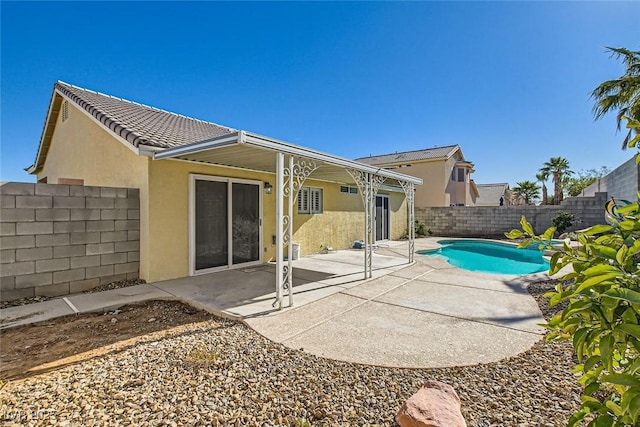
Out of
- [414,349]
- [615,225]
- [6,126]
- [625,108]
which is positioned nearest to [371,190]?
[414,349]

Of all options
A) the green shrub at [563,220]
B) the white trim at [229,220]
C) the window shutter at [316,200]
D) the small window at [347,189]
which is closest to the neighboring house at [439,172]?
the green shrub at [563,220]

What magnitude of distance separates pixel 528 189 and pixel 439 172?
1811 cm

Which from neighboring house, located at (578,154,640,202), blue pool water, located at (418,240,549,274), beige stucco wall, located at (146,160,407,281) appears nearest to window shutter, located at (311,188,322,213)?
beige stucco wall, located at (146,160,407,281)

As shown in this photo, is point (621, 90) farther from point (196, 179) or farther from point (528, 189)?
point (528, 189)

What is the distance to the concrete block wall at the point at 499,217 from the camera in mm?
16375

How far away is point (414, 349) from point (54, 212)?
7.48 metres

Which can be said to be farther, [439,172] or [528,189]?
[528,189]

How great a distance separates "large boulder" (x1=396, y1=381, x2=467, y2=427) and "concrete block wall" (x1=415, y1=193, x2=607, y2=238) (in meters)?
18.7

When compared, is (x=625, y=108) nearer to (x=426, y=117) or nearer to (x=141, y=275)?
(x=426, y=117)

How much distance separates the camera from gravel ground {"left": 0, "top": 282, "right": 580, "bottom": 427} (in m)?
2.64

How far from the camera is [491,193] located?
4100 cm

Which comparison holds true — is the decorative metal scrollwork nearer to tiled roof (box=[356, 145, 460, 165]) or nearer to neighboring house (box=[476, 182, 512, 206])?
tiled roof (box=[356, 145, 460, 165])

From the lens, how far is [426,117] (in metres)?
18.7

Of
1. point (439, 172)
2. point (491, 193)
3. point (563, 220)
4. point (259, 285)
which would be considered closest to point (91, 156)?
point (259, 285)
